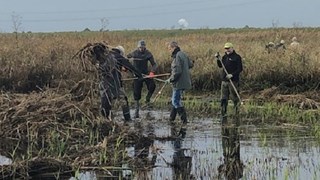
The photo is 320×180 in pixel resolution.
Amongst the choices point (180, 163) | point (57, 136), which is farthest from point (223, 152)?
point (57, 136)

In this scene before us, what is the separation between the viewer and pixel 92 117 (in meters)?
12.1

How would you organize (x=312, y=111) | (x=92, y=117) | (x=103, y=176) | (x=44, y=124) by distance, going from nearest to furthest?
(x=103, y=176)
(x=44, y=124)
(x=92, y=117)
(x=312, y=111)

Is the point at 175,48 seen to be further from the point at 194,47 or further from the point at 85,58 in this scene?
the point at 194,47

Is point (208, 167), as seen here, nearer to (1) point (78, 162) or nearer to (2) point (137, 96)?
(1) point (78, 162)

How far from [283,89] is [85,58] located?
919 centimetres

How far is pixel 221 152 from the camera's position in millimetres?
10875

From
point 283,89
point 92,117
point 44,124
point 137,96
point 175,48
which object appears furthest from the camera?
point 283,89

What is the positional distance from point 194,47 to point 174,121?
11024mm

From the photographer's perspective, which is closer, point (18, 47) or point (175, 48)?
point (175, 48)

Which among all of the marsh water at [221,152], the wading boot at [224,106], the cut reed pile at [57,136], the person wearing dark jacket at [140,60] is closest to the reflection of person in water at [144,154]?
the marsh water at [221,152]

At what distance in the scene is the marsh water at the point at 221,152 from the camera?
9047 millimetres

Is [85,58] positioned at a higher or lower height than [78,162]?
higher

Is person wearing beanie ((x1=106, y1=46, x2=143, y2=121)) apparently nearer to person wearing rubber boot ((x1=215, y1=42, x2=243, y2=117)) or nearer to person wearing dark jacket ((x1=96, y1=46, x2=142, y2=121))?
person wearing dark jacket ((x1=96, y1=46, x2=142, y2=121))

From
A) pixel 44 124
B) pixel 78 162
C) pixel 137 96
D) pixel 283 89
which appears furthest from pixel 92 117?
pixel 283 89
